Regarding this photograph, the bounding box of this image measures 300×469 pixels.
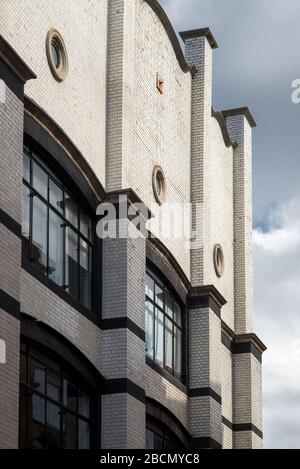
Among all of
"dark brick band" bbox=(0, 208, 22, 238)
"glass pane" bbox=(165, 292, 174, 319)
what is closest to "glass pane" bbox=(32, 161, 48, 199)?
"dark brick band" bbox=(0, 208, 22, 238)

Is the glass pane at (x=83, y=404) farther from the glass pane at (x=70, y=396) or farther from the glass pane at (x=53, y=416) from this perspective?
the glass pane at (x=53, y=416)

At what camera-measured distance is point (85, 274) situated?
28172mm

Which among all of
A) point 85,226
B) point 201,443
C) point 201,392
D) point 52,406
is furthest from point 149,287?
point 52,406

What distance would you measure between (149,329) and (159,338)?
33.9 inches

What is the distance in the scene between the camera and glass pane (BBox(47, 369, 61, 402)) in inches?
998

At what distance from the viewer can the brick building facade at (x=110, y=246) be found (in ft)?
79.0

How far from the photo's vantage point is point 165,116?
33438 millimetres

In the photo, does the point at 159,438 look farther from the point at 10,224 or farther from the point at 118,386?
the point at 10,224

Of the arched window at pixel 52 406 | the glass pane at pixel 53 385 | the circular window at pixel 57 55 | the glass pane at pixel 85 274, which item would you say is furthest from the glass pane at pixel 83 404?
the circular window at pixel 57 55

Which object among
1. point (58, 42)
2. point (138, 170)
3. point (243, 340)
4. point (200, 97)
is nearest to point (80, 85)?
point (58, 42)

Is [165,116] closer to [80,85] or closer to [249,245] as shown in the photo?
[80,85]

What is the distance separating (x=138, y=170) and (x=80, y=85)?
353 cm

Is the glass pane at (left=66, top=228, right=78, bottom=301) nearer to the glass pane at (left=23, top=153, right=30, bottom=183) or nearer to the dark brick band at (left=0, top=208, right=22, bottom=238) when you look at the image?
the glass pane at (left=23, top=153, right=30, bottom=183)

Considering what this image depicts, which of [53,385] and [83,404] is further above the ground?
[53,385]
